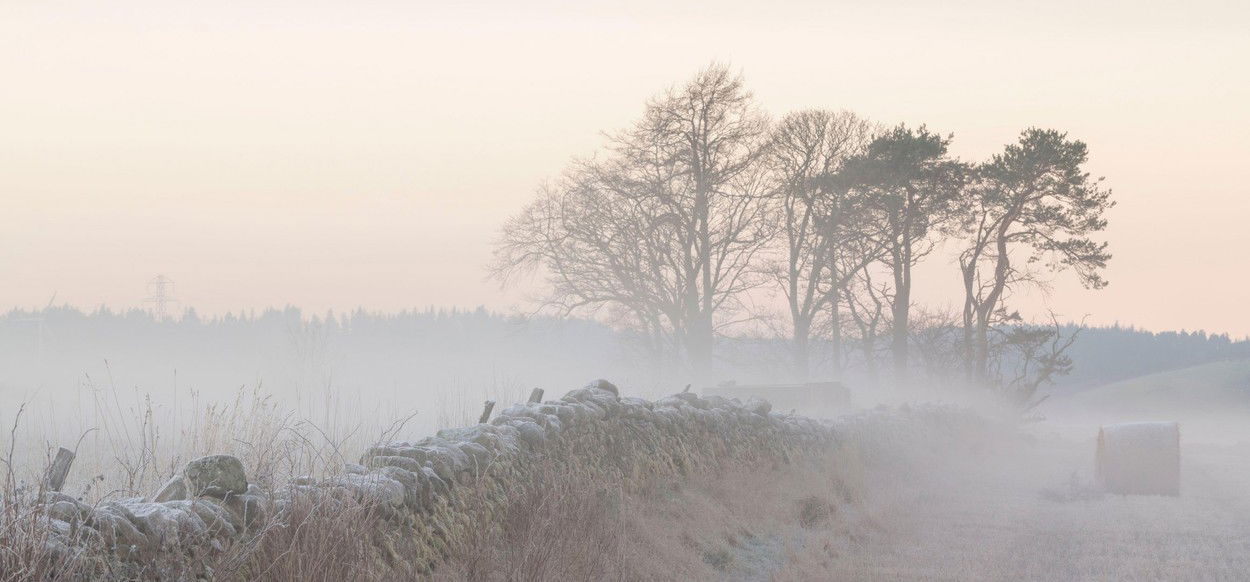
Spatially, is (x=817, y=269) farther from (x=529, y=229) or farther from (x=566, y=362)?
(x=566, y=362)

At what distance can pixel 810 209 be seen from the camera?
41094 mm

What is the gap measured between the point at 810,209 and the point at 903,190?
11.0 feet

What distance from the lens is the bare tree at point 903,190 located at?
3953 cm

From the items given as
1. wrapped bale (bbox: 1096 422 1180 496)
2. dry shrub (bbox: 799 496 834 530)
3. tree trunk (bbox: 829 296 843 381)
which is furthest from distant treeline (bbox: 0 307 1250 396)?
dry shrub (bbox: 799 496 834 530)

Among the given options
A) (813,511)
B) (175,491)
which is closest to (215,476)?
(175,491)

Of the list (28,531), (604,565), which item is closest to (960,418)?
(604,565)

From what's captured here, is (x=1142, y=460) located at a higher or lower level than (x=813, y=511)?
higher

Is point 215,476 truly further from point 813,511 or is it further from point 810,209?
point 810,209

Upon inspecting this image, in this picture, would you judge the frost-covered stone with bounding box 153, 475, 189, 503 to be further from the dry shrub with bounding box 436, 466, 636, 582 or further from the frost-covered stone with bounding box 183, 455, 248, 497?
the dry shrub with bounding box 436, 466, 636, 582

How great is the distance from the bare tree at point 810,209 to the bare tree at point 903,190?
1.10 metres

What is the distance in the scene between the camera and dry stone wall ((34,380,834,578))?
5094 mm

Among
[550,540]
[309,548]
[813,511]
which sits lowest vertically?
[813,511]

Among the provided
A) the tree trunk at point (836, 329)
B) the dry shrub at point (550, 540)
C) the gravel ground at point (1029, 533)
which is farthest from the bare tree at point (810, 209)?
the dry shrub at point (550, 540)

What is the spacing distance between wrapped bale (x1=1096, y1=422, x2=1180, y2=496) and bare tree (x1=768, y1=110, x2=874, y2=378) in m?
20.5
